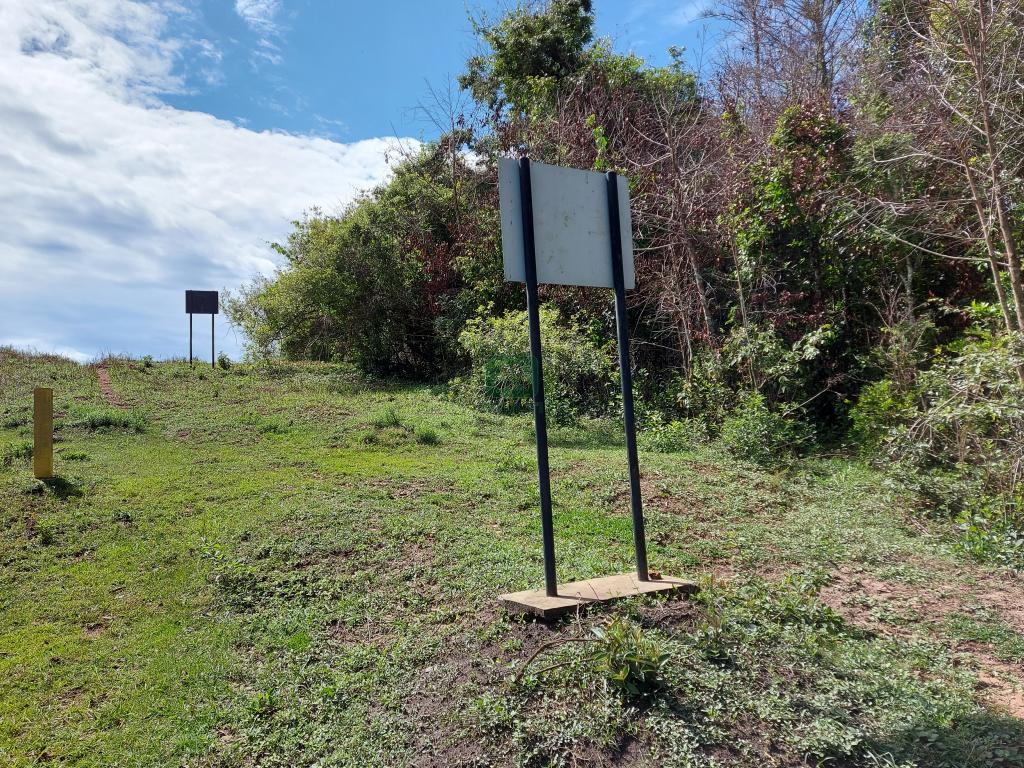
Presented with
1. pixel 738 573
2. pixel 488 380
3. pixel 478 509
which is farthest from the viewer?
pixel 488 380

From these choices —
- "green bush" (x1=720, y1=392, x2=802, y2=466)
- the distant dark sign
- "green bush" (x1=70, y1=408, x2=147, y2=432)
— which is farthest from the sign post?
"green bush" (x1=720, y1=392, x2=802, y2=466)

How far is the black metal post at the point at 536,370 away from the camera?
3795mm

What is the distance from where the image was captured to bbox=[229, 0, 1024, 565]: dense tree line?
649 centimetres

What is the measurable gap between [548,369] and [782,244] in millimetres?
4177

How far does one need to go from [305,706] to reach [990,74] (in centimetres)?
789

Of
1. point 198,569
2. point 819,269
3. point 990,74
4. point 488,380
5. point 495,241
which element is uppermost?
point 495,241

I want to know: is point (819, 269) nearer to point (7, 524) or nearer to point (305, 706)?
point (305, 706)

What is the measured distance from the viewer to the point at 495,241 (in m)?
15.4

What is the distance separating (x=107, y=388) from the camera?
13578 mm

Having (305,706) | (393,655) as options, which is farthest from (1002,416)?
(305,706)

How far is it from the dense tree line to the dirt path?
420 centimetres

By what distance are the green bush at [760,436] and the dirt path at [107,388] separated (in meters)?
10.4

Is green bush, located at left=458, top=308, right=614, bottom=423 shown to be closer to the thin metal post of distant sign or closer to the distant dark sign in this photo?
the thin metal post of distant sign

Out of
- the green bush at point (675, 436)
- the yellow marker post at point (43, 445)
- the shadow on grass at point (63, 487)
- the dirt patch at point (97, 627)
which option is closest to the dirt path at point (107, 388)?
the yellow marker post at point (43, 445)
